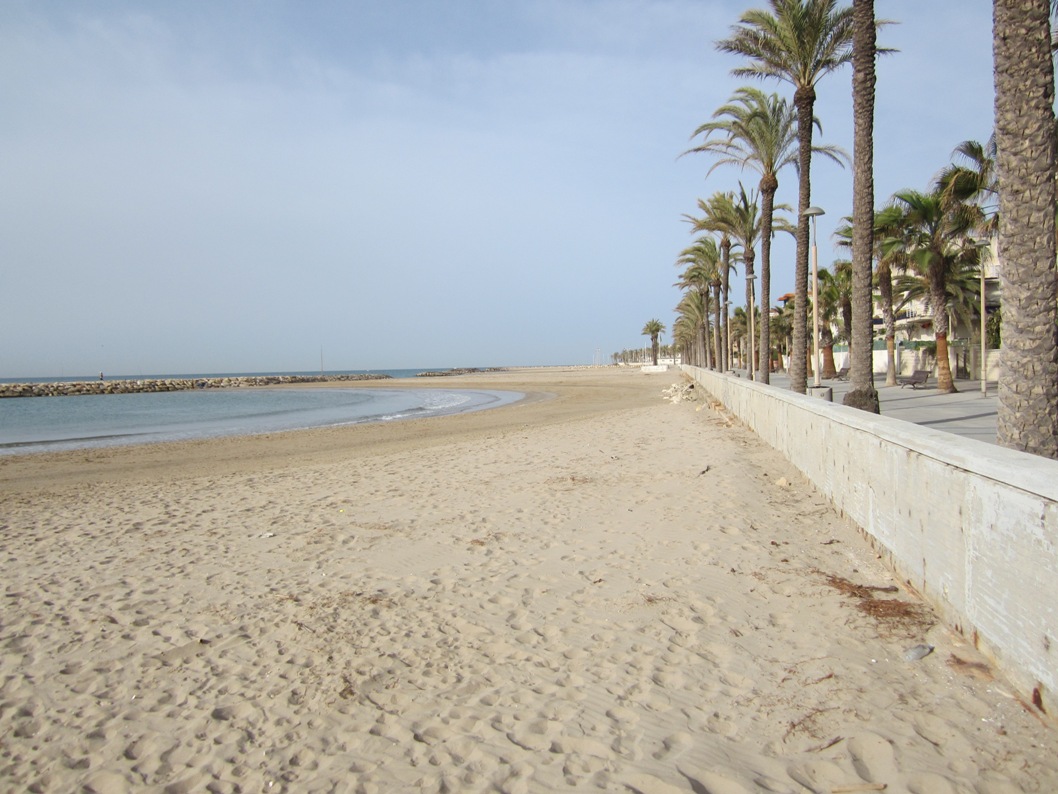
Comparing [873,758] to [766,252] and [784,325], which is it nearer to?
[766,252]

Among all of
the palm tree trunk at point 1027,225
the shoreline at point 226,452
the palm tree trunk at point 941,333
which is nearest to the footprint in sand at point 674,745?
the palm tree trunk at point 1027,225

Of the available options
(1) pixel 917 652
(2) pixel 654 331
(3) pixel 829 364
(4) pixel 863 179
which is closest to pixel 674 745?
(1) pixel 917 652

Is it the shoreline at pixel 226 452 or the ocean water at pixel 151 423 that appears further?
the ocean water at pixel 151 423

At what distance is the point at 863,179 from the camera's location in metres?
12.5

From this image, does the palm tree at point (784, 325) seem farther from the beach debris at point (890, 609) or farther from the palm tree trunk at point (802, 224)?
the beach debris at point (890, 609)

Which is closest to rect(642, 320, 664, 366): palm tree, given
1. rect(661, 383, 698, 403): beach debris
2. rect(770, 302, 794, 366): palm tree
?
rect(770, 302, 794, 366): palm tree

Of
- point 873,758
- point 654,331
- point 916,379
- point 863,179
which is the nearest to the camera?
point 873,758

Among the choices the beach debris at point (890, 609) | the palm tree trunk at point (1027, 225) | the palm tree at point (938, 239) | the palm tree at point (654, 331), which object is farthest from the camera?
the palm tree at point (654, 331)

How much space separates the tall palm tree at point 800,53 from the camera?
55.5 ft

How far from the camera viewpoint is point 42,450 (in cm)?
1977

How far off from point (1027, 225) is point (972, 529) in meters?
3.89

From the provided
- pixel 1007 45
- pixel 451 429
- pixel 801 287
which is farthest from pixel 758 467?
pixel 451 429

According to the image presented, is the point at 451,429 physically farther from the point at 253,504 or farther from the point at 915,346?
the point at 915,346

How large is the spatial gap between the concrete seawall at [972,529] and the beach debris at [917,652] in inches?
8.8
